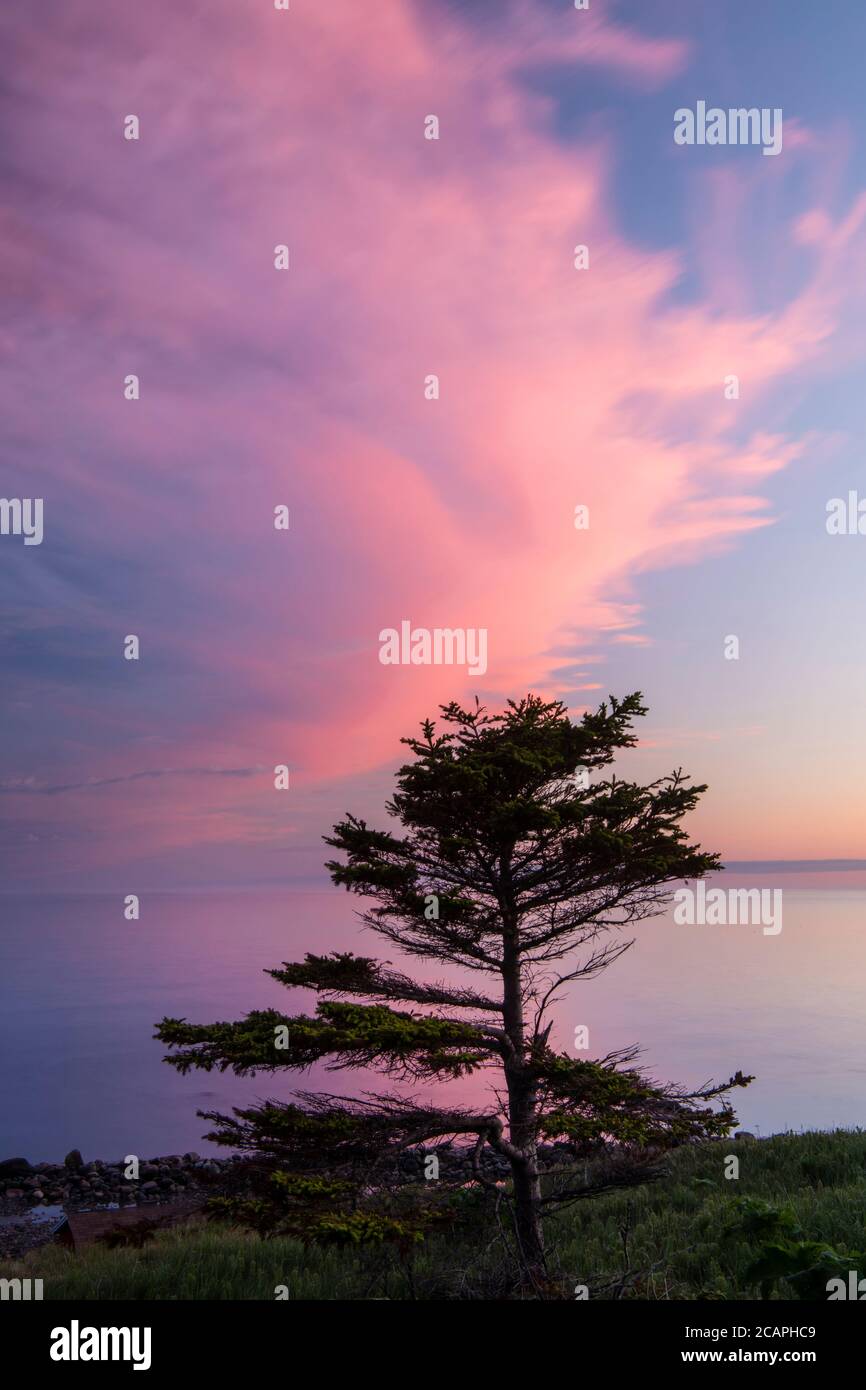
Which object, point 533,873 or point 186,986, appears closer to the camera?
point 533,873

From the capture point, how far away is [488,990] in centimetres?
1236

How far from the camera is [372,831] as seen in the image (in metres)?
12.3

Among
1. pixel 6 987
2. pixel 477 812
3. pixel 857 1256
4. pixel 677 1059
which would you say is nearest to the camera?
pixel 857 1256

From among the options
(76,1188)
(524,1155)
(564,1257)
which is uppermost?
(524,1155)

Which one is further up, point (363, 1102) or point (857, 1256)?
point (363, 1102)

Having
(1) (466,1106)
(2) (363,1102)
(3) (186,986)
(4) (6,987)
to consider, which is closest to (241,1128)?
(2) (363,1102)

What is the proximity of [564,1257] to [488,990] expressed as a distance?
14.4ft

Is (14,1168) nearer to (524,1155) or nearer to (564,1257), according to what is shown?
(564,1257)

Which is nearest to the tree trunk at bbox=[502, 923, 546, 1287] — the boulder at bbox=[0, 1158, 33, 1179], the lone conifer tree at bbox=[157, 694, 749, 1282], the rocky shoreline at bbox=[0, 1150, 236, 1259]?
the lone conifer tree at bbox=[157, 694, 749, 1282]

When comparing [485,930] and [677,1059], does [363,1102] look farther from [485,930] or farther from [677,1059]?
[677,1059]

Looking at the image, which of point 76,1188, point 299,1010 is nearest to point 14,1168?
point 76,1188

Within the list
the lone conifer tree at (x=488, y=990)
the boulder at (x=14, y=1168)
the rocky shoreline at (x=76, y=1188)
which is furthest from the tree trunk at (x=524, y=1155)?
the boulder at (x=14, y=1168)

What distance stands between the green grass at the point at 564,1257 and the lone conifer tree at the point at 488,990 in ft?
4.04

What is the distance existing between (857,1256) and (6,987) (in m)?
137
